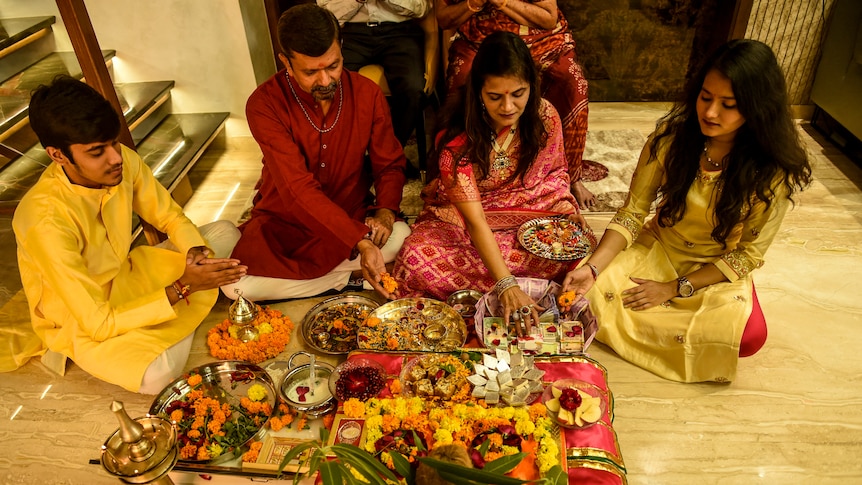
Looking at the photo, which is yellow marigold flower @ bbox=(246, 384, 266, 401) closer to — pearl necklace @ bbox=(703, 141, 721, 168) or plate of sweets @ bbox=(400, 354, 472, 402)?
plate of sweets @ bbox=(400, 354, 472, 402)

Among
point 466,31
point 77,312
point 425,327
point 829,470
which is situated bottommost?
point 829,470

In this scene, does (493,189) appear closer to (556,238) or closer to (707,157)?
(556,238)

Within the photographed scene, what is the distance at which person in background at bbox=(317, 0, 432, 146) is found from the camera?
11.7 feet

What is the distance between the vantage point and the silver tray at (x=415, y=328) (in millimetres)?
2445

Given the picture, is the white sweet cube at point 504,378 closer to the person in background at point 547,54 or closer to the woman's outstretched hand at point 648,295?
the woman's outstretched hand at point 648,295

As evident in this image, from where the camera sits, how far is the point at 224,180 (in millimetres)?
4070

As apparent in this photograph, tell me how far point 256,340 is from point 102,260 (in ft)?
2.26

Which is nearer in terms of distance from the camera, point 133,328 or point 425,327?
point 133,328

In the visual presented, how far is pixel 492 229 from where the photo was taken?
2854 millimetres

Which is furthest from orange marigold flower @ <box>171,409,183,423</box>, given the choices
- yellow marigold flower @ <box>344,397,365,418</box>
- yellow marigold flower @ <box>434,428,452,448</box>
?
yellow marigold flower @ <box>434,428,452,448</box>

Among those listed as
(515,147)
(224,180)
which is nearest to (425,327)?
(515,147)

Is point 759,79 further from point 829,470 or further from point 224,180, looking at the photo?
point 224,180

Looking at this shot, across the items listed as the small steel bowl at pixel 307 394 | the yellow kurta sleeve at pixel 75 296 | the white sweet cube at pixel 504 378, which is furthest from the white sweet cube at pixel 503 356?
the yellow kurta sleeve at pixel 75 296

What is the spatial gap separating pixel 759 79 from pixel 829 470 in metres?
1.39
